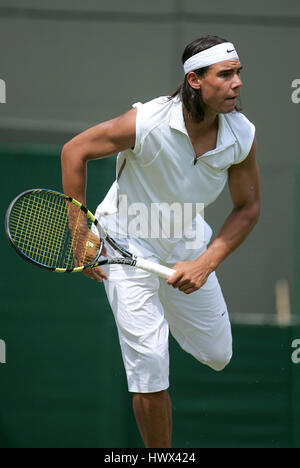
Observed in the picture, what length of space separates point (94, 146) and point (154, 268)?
52 centimetres

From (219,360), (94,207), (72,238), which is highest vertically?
(94,207)

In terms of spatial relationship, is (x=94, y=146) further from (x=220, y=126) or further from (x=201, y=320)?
(x=201, y=320)

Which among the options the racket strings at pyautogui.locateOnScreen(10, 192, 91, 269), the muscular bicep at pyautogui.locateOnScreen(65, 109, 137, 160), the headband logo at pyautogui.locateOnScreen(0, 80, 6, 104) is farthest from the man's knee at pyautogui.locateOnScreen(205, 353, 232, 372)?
the headband logo at pyautogui.locateOnScreen(0, 80, 6, 104)

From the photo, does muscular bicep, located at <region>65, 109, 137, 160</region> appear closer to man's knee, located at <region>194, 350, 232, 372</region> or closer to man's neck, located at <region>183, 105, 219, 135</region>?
man's neck, located at <region>183, 105, 219, 135</region>

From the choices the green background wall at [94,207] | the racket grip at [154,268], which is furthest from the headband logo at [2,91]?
the racket grip at [154,268]

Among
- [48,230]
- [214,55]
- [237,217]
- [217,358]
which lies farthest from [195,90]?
[217,358]

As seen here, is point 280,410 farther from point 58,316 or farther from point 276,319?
point 58,316

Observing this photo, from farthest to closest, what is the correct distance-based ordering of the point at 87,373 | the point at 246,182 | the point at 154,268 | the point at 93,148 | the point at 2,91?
the point at 2,91
the point at 87,373
the point at 246,182
the point at 93,148
the point at 154,268

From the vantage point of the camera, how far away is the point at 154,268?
284 centimetres

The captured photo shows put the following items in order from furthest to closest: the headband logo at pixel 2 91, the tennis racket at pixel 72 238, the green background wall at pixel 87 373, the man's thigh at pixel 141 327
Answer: the headband logo at pixel 2 91
the green background wall at pixel 87 373
the man's thigh at pixel 141 327
the tennis racket at pixel 72 238

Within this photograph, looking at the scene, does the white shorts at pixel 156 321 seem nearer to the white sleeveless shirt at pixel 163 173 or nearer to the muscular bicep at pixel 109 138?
the white sleeveless shirt at pixel 163 173

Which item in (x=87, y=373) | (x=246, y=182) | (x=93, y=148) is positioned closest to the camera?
(x=93, y=148)

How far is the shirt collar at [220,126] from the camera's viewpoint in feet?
9.57

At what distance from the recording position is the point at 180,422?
13.8ft
